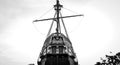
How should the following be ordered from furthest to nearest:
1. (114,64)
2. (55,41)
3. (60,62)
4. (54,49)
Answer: (114,64), (55,41), (54,49), (60,62)

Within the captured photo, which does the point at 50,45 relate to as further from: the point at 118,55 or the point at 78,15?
the point at 118,55

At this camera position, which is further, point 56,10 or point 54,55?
point 56,10

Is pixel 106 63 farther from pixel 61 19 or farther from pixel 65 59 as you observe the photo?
pixel 65 59

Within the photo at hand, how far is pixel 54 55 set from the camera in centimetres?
1333

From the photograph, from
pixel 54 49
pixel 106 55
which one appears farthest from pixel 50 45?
pixel 106 55

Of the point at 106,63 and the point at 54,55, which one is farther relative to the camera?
the point at 106,63

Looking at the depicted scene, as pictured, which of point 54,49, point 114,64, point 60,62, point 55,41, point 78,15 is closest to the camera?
point 60,62

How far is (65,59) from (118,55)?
15.3m

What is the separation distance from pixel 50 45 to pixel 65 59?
2098 millimetres

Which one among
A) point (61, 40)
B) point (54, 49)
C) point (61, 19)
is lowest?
point (54, 49)

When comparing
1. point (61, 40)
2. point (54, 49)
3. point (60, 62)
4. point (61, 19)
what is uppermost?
point (61, 19)

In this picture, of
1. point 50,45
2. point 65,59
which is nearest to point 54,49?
point 50,45

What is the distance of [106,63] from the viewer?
26406 millimetres

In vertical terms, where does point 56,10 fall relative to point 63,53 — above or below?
above
